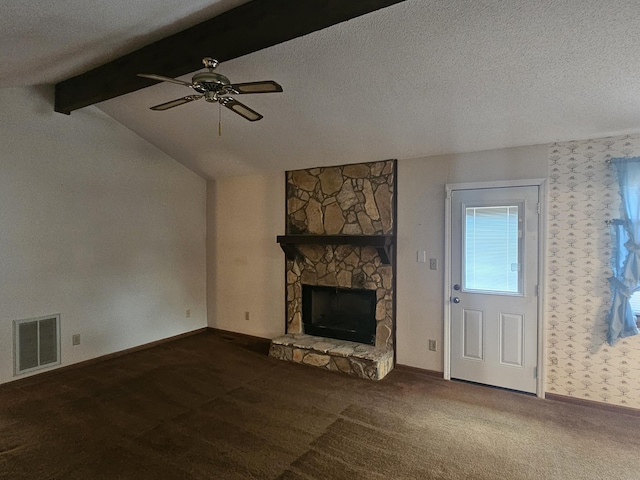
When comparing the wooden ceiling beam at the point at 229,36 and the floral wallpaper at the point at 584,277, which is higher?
the wooden ceiling beam at the point at 229,36

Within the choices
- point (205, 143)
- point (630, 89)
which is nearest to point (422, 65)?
point (630, 89)

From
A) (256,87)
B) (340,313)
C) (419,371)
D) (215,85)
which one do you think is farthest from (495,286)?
(215,85)

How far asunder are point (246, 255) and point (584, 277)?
13.6ft

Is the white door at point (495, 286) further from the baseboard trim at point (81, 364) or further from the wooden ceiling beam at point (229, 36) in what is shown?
the baseboard trim at point (81, 364)

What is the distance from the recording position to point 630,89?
255 cm

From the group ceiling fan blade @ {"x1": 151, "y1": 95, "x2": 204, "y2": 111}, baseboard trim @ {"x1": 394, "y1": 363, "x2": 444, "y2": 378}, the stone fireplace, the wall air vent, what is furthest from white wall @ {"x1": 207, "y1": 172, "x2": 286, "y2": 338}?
ceiling fan blade @ {"x1": 151, "y1": 95, "x2": 204, "y2": 111}

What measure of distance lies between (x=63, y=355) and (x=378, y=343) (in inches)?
143

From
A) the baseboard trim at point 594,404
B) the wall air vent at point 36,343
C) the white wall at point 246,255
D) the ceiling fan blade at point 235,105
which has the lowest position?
the baseboard trim at point 594,404

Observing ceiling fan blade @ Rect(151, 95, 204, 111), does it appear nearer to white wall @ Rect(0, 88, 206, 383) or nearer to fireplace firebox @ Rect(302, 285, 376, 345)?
white wall @ Rect(0, 88, 206, 383)

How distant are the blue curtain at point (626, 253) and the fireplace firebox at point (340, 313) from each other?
229 centimetres

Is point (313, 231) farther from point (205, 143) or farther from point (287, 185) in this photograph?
point (205, 143)

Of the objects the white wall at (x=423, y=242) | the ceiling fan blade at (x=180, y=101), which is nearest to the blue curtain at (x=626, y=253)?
the white wall at (x=423, y=242)

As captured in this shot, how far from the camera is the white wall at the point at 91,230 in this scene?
363 cm

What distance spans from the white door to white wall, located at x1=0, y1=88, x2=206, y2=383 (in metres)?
3.90
